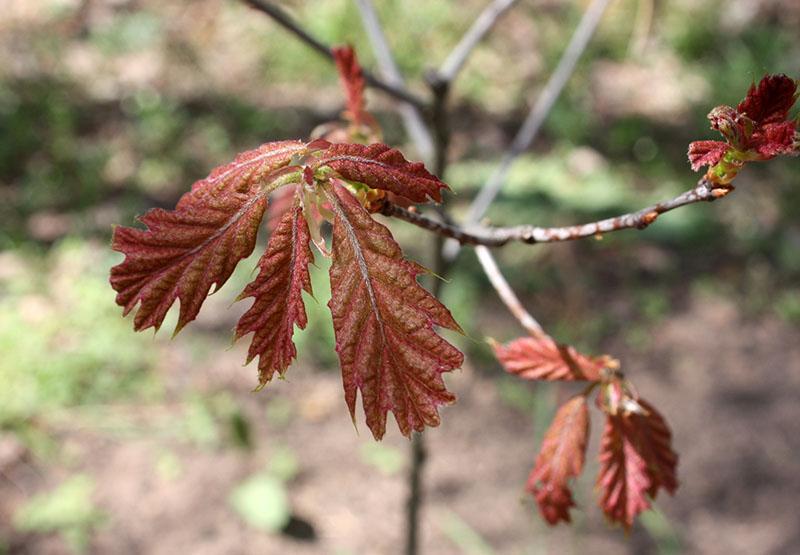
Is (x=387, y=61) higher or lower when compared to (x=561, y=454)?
higher

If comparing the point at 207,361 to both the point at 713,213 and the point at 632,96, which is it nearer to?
the point at 713,213

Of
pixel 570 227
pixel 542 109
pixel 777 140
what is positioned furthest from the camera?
pixel 542 109

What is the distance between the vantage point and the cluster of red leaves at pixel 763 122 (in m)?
0.58

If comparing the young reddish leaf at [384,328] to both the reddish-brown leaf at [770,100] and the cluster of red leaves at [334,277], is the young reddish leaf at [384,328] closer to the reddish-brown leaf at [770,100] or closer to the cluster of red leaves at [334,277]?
the cluster of red leaves at [334,277]

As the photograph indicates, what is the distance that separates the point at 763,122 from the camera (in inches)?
23.6

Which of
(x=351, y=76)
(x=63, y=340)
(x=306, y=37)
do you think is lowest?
(x=351, y=76)

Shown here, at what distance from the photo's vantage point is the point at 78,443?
2.73 meters

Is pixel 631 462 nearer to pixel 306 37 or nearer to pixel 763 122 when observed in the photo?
pixel 763 122

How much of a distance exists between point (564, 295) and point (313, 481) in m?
1.42

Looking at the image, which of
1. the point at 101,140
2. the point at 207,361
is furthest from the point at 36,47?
the point at 207,361

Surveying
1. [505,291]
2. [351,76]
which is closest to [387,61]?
[351,76]

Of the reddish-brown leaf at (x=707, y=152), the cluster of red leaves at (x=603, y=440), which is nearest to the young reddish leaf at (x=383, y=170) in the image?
the reddish-brown leaf at (x=707, y=152)

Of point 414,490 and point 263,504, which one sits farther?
point 263,504

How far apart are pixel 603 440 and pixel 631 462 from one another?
1.8 inches
